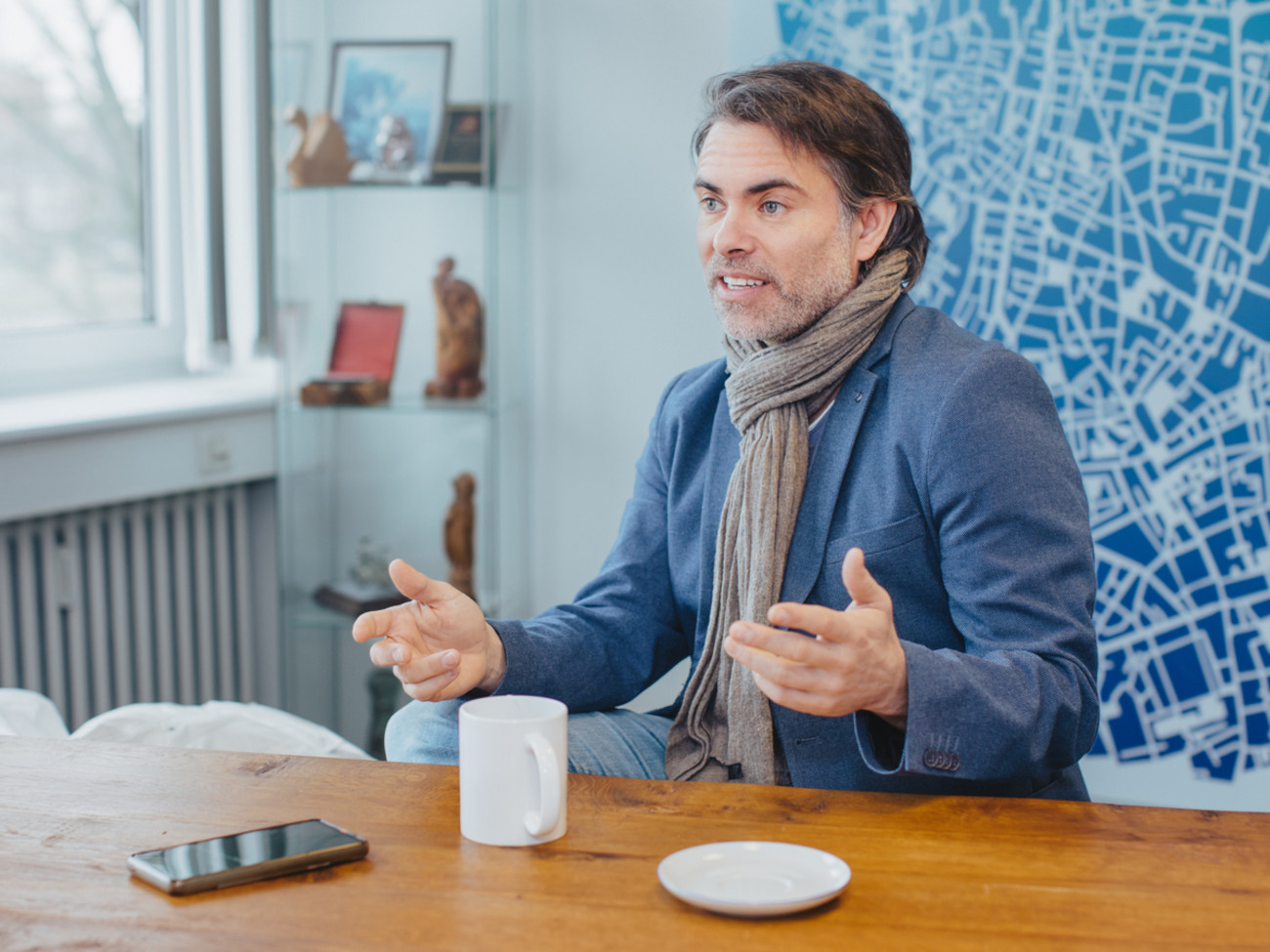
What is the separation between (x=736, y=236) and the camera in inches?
59.6

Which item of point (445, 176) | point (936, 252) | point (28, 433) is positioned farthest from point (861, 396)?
point (28, 433)

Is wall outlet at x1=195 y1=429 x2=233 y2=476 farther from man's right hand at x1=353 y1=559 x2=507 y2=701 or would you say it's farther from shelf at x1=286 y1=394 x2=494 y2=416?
man's right hand at x1=353 y1=559 x2=507 y2=701

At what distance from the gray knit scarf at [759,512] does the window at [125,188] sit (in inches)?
69.1

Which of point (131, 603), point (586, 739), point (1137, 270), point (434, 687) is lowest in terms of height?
point (131, 603)

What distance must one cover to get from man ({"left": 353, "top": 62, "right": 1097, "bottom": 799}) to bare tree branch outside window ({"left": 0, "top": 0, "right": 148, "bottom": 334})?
165 cm

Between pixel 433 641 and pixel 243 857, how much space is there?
1.30 feet

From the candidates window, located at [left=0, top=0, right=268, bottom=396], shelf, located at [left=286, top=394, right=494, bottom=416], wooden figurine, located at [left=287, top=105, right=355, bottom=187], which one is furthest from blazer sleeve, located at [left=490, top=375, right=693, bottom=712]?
window, located at [left=0, top=0, right=268, bottom=396]

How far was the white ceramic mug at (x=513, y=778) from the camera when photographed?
0.92 meters

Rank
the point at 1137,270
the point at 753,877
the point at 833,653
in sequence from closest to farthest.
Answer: the point at 753,877 < the point at 833,653 < the point at 1137,270

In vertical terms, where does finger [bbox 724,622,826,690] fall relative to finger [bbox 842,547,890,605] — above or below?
below

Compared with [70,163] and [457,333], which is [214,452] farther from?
[70,163]

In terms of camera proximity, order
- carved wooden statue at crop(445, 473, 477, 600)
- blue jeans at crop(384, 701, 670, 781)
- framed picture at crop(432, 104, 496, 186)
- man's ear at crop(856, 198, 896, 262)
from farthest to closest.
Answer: carved wooden statue at crop(445, 473, 477, 600), framed picture at crop(432, 104, 496, 186), man's ear at crop(856, 198, 896, 262), blue jeans at crop(384, 701, 670, 781)

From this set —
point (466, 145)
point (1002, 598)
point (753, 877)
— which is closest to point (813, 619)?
point (753, 877)

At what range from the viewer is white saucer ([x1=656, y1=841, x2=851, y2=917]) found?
0.82m
